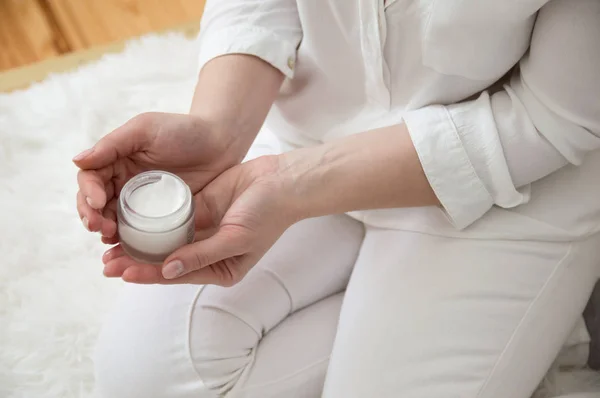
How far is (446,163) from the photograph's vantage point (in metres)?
0.74

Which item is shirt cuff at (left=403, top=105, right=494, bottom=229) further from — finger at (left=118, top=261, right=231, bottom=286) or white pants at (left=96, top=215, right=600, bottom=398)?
finger at (left=118, top=261, right=231, bottom=286)

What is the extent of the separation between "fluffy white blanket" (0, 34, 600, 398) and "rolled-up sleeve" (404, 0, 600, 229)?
1.38ft

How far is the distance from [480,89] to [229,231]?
35 cm

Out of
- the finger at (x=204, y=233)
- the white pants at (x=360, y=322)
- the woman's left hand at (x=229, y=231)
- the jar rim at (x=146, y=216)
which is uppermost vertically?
the jar rim at (x=146, y=216)

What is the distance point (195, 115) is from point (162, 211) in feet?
0.58

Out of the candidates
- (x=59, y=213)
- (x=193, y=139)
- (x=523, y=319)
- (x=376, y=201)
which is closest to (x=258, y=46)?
(x=193, y=139)

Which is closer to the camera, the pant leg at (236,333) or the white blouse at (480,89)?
the white blouse at (480,89)

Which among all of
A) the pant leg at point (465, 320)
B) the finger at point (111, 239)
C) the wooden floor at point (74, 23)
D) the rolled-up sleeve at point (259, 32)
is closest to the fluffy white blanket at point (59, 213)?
the wooden floor at point (74, 23)

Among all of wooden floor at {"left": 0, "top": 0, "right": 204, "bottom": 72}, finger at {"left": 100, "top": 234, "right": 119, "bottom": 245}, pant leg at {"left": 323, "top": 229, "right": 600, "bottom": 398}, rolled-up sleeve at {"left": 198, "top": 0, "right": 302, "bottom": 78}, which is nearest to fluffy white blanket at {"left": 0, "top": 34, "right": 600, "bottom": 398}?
wooden floor at {"left": 0, "top": 0, "right": 204, "bottom": 72}

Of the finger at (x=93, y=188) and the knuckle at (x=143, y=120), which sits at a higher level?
the knuckle at (x=143, y=120)

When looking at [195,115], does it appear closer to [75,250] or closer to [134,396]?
[134,396]

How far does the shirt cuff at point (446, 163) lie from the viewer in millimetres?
733

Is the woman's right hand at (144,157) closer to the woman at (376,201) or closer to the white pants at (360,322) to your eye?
the woman at (376,201)

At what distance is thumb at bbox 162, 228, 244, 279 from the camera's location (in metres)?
0.66
